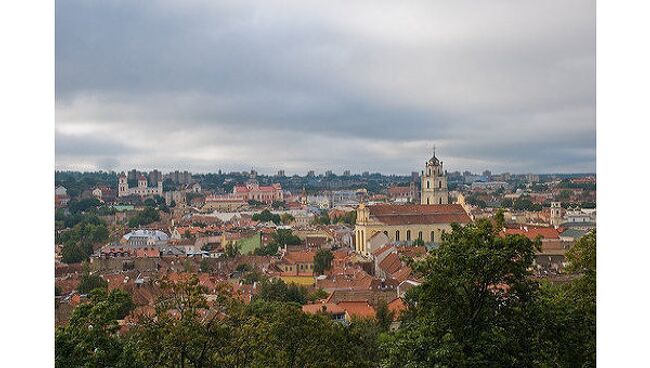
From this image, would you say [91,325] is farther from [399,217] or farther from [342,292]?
[399,217]

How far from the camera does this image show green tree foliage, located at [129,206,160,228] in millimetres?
27177

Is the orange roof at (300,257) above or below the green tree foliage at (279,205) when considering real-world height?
below

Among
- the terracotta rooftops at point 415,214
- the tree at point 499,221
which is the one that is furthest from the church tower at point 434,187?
the tree at point 499,221

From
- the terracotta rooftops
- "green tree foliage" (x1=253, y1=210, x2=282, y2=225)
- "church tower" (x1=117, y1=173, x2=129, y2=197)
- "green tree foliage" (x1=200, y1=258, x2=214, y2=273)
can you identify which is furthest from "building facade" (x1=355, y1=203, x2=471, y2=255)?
"church tower" (x1=117, y1=173, x2=129, y2=197)

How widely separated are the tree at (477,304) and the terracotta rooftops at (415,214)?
65.6 ft

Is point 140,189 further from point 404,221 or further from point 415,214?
point 415,214

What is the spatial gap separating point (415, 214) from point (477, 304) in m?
20.6

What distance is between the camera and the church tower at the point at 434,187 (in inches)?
1062

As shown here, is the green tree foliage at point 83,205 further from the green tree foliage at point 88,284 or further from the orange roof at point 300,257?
the orange roof at point 300,257

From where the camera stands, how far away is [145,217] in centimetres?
2970

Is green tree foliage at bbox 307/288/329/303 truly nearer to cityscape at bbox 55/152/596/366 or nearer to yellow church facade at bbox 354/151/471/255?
cityscape at bbox 55/152/596/366

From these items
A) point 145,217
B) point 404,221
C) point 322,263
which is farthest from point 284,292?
point 145,217

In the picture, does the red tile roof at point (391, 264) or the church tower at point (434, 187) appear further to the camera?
the church tower at point (434, 187)
